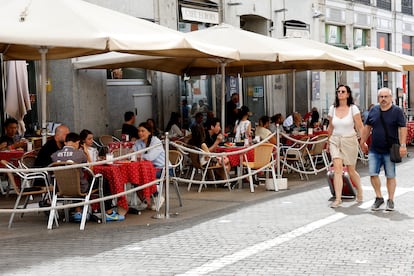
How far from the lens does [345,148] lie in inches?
391

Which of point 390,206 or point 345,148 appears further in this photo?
point 345,148

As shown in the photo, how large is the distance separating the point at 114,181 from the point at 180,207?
1.61 m

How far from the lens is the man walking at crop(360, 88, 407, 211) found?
9312mm

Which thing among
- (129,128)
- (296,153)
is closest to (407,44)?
(296,153)

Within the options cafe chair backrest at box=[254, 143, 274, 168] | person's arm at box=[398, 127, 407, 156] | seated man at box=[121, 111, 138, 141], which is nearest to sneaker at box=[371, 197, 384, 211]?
person's arm at box=[398, 127, 407, 156]

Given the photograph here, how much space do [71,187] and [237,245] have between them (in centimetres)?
243

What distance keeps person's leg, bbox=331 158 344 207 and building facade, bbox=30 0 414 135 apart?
7814 millimetres

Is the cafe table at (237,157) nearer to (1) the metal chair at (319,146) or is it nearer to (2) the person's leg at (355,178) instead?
(1) the metal chair at (319,146)

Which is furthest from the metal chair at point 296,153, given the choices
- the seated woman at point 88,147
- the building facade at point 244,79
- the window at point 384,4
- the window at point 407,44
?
the window at point 407,44

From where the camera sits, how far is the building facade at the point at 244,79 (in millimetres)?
16344

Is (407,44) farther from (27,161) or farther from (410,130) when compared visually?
(27,161)

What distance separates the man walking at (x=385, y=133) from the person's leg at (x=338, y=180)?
50 centimetres

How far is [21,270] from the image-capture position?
6.67 meters

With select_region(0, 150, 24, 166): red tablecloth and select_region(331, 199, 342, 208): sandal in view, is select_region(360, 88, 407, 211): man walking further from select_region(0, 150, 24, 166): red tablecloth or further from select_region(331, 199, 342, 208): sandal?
select_region(0, 150, 24, 166): red tablecloth
